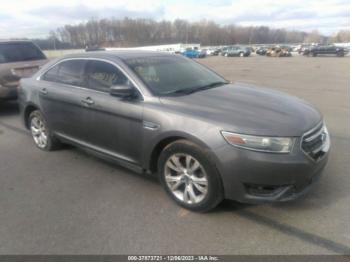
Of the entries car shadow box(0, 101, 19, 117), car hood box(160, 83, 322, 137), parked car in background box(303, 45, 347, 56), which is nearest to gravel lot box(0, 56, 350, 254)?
car hood box(160, 83, 322, 137)

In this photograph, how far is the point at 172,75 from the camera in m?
4.09

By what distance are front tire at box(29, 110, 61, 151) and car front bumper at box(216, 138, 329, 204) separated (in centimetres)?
317

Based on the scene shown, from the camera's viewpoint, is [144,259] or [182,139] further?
[182,139]

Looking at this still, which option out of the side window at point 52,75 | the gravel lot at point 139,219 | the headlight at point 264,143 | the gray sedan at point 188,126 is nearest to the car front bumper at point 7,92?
the side window at point 52,75

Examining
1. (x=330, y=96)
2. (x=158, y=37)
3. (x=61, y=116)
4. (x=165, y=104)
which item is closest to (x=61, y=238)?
(x=165, y=104)

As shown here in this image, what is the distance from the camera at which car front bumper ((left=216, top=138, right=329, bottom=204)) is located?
113 inches

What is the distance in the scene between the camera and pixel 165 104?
3.41 meters

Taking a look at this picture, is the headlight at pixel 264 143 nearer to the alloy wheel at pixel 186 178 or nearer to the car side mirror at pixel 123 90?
the alloy wheel at pixel 186 178

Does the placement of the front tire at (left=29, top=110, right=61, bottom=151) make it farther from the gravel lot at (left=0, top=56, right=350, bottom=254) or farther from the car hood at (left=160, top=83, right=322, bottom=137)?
the car hood at (left=160, top=83, right=322, bottom=137)

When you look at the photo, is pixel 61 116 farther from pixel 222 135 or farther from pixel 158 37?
pixel 158 37

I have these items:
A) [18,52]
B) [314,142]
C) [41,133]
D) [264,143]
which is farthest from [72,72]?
[18,52]

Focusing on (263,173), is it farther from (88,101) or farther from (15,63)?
(15,63)

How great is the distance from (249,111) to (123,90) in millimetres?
1386

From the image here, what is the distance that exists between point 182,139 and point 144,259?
119cm
